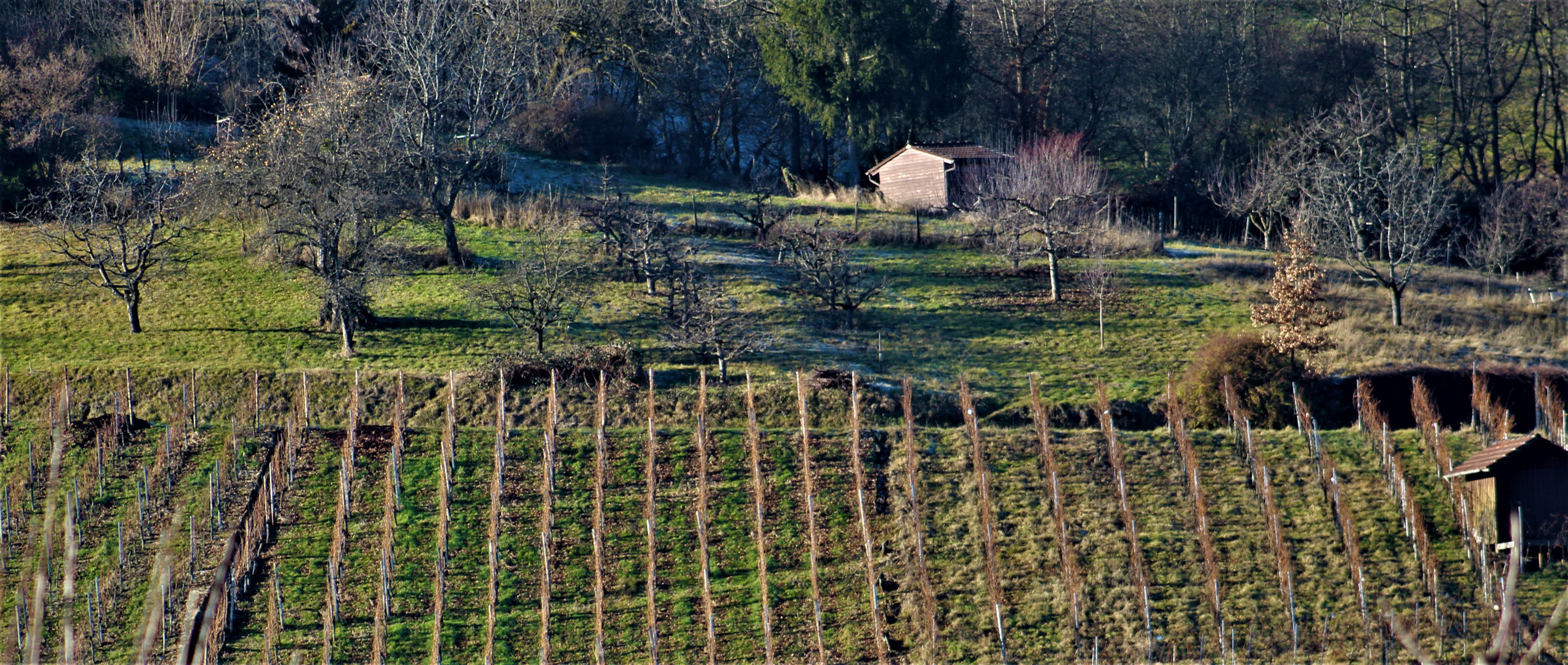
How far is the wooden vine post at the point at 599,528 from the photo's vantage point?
19.0m

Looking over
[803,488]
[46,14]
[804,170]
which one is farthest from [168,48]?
[803,488]

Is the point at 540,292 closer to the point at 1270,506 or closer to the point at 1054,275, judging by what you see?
the point at 1054,275

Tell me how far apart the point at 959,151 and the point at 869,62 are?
6467 millimetres

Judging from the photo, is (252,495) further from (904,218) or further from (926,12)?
(926,12)

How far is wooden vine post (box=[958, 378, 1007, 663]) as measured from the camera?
19391 millimetres

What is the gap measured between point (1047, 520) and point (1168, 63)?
41.4 metres

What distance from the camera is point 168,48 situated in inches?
Result: 1916

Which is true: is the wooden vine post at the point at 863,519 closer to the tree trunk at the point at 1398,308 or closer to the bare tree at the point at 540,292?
the bare tree at the point at 540,292

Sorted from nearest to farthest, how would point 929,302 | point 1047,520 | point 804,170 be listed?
point 1047,520 < point 929,302 < point 804,170

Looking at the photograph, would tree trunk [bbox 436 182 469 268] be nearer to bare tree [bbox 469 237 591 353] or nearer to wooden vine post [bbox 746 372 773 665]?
bare tree [bbox 469 237 591 353]

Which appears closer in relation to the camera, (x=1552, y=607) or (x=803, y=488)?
(x=1552, y=607)

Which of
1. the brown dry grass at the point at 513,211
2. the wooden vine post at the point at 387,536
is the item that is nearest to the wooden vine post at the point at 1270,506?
the wooden vine post at the point at 387,536

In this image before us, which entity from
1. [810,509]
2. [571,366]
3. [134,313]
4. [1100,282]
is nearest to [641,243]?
[571,366]

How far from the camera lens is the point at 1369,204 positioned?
120ft
